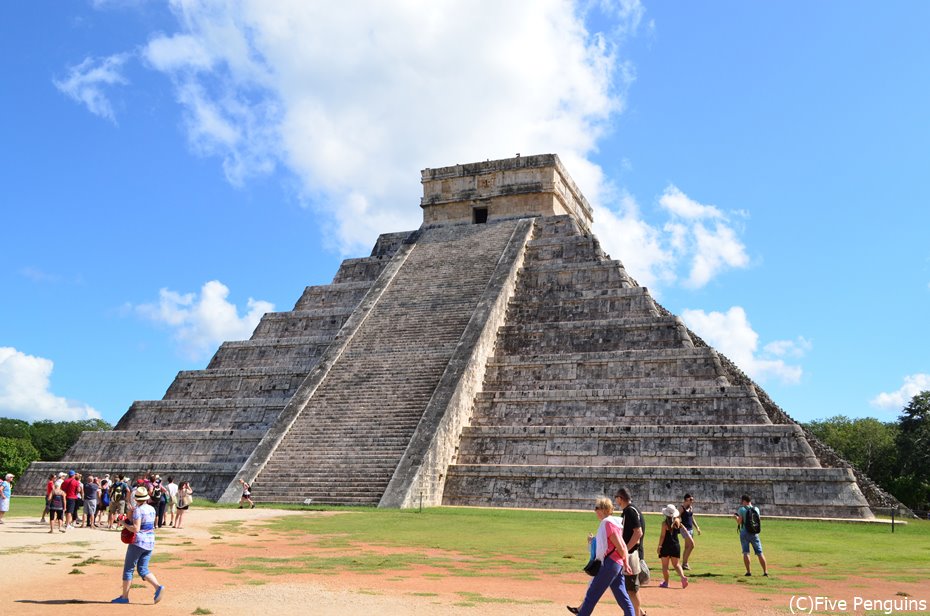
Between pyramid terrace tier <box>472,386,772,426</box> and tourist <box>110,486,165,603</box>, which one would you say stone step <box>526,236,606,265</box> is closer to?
pyramid terrace tier <box>472,386,772,426</box>

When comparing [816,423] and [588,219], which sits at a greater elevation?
[588,219]

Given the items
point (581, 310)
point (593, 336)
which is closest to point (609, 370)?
point (593, 336)

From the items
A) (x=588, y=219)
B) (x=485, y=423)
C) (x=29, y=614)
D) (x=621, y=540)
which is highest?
(x=588, y=219)

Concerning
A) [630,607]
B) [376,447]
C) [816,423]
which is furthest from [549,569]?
[816,423]

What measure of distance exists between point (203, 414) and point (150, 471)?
2.64 m

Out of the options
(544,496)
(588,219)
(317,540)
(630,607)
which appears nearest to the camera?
(630,607)

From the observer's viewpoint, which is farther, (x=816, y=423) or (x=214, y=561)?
(x=816, y=423)

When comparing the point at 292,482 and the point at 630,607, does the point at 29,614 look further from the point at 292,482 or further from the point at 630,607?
the point at 292,482

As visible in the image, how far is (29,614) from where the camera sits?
21.6 ft

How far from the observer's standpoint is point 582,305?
23.9m

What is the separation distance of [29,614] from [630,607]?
471cm

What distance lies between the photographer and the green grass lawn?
9.56m

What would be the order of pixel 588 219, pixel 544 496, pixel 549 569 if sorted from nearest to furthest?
pixel 549 569 < pixel 544 496 < pixel 588 219

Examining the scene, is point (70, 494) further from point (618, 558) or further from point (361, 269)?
point (361, 269)
